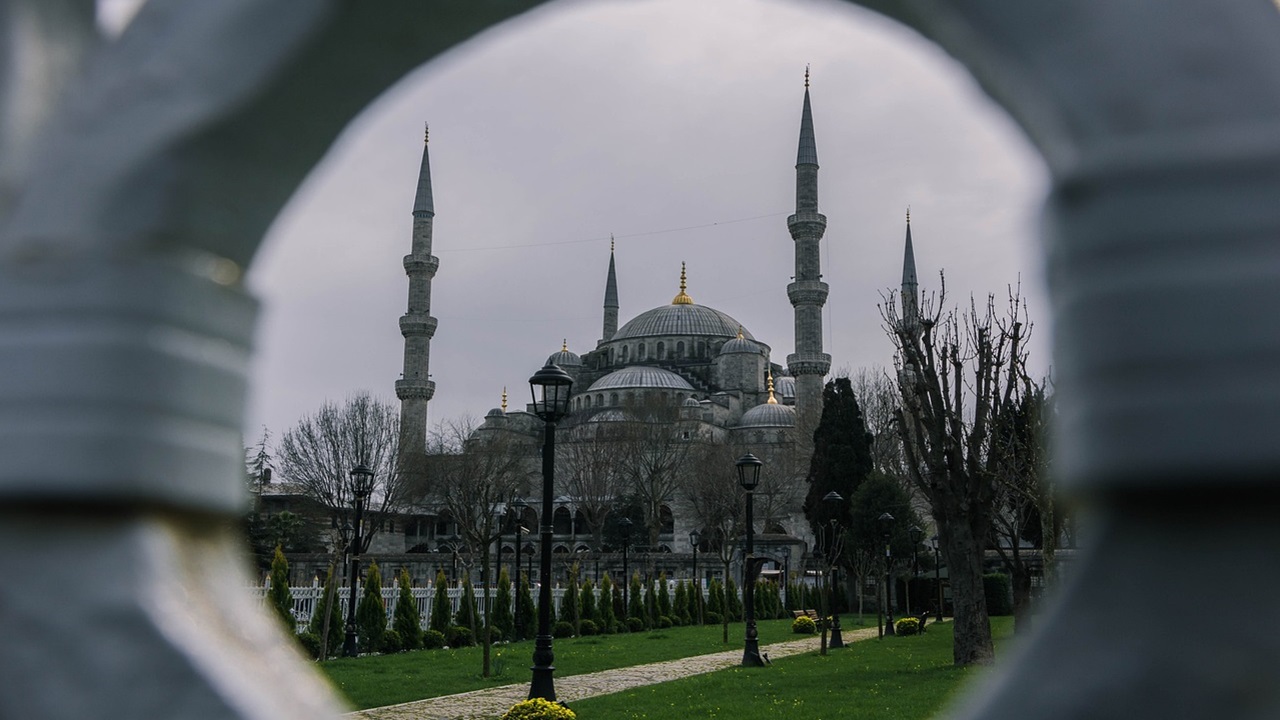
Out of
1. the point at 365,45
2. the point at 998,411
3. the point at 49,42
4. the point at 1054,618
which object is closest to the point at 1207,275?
the point at 1054,618

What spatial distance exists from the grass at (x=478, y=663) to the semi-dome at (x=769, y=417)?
112 ft

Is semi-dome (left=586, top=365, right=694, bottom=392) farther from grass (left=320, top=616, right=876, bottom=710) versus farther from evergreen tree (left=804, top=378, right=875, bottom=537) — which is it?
grass (left=320, top=616, right=876, bottom=710)

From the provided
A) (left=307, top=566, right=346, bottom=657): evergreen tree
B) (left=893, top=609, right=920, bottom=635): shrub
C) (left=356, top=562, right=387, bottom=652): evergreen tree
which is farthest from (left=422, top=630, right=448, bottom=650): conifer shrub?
(left=893, top=609, right=920, bottom=635): shrub

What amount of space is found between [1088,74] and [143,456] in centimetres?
66

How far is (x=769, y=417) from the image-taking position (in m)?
57.4

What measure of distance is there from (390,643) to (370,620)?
0.52 metres

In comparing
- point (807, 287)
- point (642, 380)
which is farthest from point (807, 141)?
point (642, 380)

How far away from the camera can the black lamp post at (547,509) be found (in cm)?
1020

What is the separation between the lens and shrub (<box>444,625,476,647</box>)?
62.4 feet

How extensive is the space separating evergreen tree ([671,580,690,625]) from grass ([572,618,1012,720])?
11.0 m

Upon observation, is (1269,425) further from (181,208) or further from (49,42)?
(49,42)

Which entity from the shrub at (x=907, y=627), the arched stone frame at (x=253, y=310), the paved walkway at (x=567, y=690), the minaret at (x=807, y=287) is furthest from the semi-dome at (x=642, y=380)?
the arched stone frame at (x=253, y=310)

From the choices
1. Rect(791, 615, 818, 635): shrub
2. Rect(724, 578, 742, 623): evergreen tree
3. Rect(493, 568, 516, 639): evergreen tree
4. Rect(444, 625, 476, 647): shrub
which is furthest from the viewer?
Rect(724, 578, 742, 623): evergreen tree

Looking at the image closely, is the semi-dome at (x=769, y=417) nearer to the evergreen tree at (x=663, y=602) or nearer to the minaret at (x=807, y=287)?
the minaret at (x=807, y=287)
